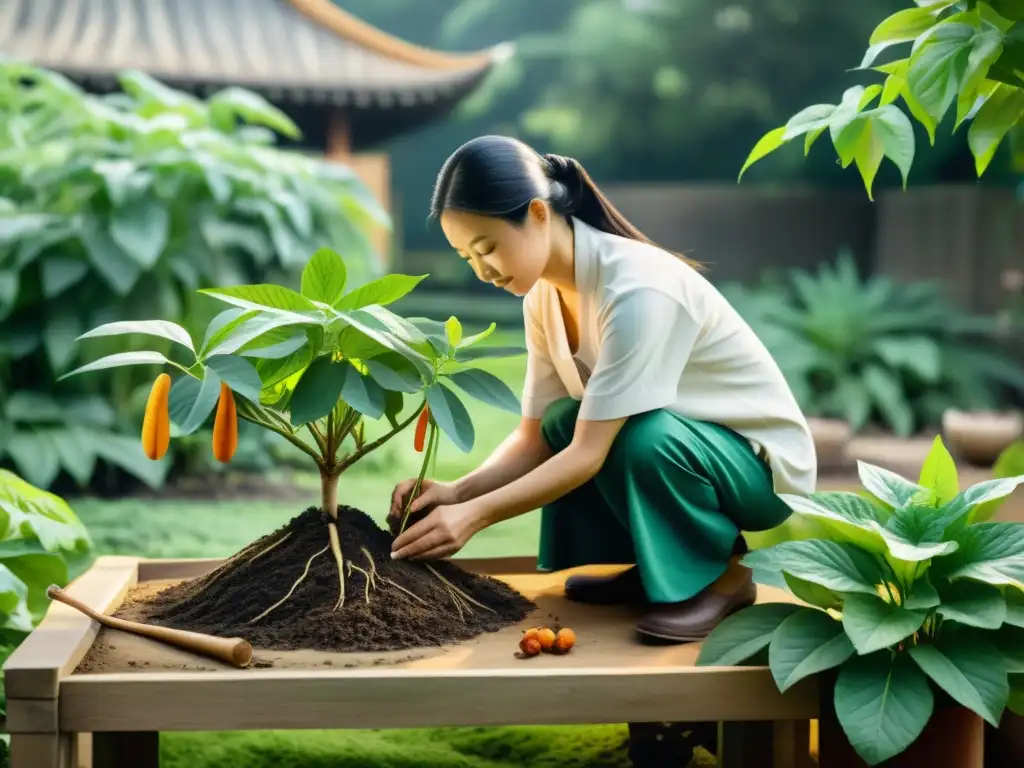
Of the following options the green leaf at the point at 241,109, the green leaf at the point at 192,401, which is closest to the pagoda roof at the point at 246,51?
the green leaf at the point at 241,109

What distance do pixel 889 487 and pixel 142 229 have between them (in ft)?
9.40

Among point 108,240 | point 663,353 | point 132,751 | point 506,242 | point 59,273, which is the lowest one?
point 132,751

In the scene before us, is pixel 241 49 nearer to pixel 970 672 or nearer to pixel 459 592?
pixel 459 592

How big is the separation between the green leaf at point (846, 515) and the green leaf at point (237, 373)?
0.66 metres

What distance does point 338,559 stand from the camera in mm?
1579

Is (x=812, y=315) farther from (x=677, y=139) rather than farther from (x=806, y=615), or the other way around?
(x=806, y=615)

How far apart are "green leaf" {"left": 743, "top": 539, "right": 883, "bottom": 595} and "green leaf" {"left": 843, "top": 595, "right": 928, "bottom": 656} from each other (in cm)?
2

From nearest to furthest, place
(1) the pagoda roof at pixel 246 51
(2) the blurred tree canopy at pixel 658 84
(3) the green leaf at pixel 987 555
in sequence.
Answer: (3) the green leaf at pixel 987 555 < (1) the pagoda roof at pixel 246 51 < (2) the blurred tree canopy at pixel 658 84

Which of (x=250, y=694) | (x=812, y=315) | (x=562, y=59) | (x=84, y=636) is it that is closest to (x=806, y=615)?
(x=250, y=694)

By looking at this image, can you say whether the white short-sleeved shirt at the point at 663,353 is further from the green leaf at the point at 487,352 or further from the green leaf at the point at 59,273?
the green leaf at the point at 59,273

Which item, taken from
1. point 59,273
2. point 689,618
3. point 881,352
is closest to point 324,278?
point 689,618

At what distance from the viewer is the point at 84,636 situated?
4.76 feet

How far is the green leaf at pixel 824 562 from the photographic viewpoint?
4.63ft

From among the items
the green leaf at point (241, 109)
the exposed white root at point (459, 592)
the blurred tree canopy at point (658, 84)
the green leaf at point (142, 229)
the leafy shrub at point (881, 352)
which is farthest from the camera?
the blurred tree canopy at point (658, 84)
